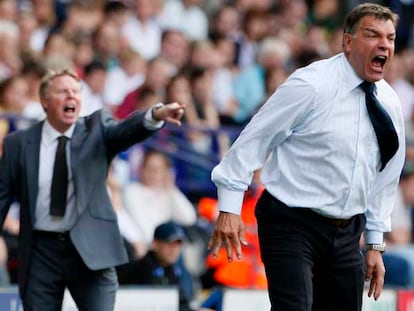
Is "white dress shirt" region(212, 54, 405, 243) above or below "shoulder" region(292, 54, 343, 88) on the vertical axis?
below

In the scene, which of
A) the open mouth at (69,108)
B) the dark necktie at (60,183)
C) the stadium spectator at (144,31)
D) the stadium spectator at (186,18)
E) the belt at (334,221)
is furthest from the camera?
the stadium spectator at (186,18)

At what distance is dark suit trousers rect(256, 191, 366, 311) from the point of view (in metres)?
6.55

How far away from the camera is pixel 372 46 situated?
6562 millimetres

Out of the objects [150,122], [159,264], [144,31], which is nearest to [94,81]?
[144,31]

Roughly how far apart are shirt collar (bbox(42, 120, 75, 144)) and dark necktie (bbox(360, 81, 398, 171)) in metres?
2.30

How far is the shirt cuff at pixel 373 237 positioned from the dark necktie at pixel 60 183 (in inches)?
80.9

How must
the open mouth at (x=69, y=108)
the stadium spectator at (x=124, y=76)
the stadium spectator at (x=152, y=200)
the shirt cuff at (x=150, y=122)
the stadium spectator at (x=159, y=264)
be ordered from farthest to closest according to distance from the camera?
the stadium spectator at (x=124, y=76), the stadium spectator at (x=152, y=200), the stadium spectator at (x=159, y=264), the open mouth at (x=69, y=108), the shirt cuff at (x=150, y=122)

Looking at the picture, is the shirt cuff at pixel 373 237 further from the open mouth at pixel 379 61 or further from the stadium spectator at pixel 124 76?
the stadium spectator at pixel 124 76

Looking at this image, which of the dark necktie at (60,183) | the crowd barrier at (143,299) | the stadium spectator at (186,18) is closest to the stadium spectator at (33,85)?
the crowd barrier at (143,299)

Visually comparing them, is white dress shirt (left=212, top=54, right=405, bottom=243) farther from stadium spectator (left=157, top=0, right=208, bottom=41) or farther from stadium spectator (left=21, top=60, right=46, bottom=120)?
stadium spectator (left=157, top=0, right=208, bottom=41)

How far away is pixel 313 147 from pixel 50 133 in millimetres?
2276

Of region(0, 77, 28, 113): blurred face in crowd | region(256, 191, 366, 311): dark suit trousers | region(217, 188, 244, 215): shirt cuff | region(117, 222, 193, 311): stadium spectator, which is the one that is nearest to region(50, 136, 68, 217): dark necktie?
region(256, 191, 366, 311): dark suit trousers

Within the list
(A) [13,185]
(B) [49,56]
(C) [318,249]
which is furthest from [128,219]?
(C) [318,249]

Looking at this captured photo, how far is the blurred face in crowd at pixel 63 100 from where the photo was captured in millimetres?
8172
